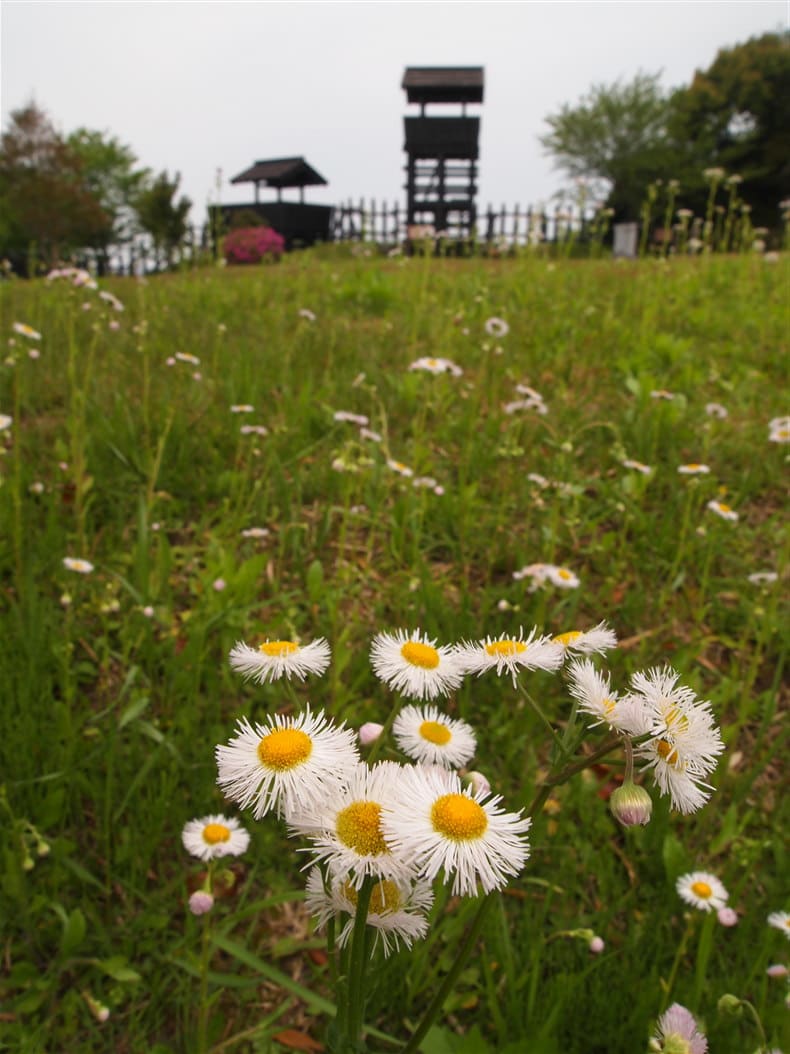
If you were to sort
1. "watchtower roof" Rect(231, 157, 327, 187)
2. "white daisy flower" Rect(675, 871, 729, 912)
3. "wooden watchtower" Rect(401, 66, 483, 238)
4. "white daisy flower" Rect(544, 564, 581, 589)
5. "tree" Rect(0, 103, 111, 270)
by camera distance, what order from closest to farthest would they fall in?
"white daisy flower" Rect(675, 871, 729, 912) < "white daisy flower" Rect(544, 564, 581, 589) < "wooden watchtower" Rect(401, 66, 483, 238) < "watchtower roof" Rect(231, 157, 327, 187) < "tree" Rect(0, 103, 111, 270)

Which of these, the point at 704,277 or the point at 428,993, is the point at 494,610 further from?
the point at 704,277

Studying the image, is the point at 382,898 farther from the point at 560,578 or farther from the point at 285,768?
the point at 560,578

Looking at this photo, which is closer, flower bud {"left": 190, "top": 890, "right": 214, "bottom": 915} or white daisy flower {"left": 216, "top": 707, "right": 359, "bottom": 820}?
white daisy flower {"left": 216, "top": 707, "right": 359, "bottom": 820}

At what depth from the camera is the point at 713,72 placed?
2998 cm

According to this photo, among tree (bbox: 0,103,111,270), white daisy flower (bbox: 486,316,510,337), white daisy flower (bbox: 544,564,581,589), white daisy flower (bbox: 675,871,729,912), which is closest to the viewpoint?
white daisy flower (bbox: 675,871,729,912)

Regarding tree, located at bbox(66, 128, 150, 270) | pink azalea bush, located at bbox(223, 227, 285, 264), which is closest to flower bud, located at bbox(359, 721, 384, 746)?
pink azalea bush, located at bbox(223, 227, 285, 264)

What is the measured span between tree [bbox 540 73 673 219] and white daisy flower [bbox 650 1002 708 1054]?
35.3 m

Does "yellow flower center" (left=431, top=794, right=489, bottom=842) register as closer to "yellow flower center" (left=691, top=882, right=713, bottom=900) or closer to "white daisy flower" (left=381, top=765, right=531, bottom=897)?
"white daisy flower" (left=381, top=765, right=531, bottom=897)

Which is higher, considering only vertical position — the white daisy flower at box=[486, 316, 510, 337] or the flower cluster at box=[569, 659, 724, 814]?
the white daisy flower at box=[486, 316, 510, 337]

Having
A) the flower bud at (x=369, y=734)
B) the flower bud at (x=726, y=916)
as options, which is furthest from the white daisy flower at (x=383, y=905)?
the flower bud at (x=726, y=916)

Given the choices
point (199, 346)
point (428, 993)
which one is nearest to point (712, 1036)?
point (428, 993)

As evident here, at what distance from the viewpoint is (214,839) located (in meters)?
1.06

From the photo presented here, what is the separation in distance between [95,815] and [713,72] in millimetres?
37420

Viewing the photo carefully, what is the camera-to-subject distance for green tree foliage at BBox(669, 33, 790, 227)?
91.7ft
